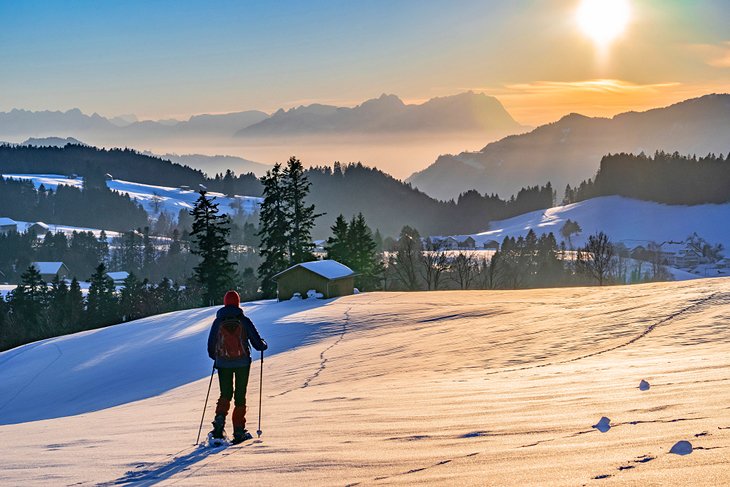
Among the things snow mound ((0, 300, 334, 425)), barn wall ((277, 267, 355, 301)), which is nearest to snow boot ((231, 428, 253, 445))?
snow mound ((0, 300, 334, 425))

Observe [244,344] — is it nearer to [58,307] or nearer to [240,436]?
[240,436]

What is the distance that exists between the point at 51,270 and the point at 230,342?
18702 cm

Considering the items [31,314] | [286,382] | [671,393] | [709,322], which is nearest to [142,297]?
[31,314]

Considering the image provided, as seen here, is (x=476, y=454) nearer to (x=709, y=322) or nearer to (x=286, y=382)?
(x=286, y=382)

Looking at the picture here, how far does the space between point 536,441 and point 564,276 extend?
129 meters

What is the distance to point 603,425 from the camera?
25.0ft

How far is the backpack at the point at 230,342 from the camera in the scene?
980 cm

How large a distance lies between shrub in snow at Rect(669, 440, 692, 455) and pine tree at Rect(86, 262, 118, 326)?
83.9 m

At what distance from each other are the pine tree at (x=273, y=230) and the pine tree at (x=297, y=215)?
735 millimetres

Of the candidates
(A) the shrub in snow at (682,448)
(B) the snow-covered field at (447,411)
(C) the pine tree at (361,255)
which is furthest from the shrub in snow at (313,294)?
(A) the shrub in snow at (682,448)

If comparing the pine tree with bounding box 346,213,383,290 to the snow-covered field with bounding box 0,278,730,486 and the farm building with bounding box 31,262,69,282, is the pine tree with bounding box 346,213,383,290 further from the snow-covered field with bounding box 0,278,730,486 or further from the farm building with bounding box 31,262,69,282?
the farm building with bounding box 31,262,69,282

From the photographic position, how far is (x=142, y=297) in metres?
89.9

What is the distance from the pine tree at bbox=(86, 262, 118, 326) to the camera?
83000 millimetres

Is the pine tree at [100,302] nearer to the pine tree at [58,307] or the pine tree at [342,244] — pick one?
the pine tree at [58,307]
